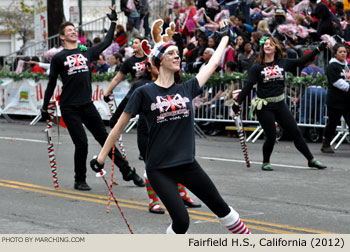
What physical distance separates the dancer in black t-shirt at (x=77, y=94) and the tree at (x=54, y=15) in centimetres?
1654

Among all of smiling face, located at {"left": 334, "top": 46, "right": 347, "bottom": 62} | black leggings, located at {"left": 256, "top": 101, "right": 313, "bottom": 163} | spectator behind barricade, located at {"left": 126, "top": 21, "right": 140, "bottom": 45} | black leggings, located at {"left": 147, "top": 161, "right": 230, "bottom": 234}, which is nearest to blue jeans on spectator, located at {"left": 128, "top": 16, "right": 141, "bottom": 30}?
spectator behind barricade, located at {"left": 126, "top": 21, "right": 140, "bottom": 45}

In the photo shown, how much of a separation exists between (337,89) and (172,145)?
823cm

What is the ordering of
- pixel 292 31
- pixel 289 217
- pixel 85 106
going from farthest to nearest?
pixel 292 31 < pixel 85 106 < pixel 289 217

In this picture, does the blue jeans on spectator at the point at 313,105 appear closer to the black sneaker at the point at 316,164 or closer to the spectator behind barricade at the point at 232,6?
the black sneaker at the point at 316,164

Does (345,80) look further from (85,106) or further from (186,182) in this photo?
(186,182)

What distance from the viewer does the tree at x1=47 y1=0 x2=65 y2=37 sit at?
26.3 metres

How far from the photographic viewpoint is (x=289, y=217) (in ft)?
26.9

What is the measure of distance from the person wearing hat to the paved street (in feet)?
5.34

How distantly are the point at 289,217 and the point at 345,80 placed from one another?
595cm

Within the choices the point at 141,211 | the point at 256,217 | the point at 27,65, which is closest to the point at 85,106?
the point at 141,211

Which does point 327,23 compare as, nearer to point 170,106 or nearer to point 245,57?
point 245,57

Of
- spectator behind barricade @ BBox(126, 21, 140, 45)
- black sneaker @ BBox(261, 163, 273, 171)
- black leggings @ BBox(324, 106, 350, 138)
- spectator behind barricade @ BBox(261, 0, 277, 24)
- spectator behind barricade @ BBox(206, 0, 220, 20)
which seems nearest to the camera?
black sneaker @ BBox(261, 163, 273, 171)

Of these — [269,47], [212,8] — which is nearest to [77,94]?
[269,47]

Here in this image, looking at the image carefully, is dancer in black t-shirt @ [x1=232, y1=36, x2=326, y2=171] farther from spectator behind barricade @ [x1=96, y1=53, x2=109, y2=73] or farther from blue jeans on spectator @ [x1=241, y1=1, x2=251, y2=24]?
spectator behind barricade @ [x1=96, y1=53, x2=109, y2=73]
